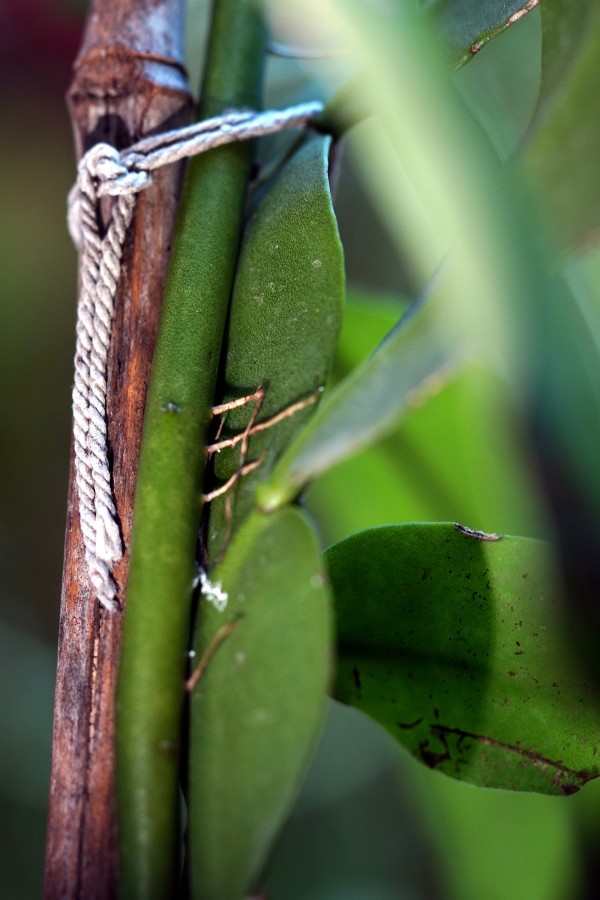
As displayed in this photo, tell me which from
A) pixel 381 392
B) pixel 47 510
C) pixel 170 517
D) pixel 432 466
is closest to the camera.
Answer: pixel 381 392

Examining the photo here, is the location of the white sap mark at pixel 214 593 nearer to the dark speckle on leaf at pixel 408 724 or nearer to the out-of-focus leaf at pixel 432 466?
the dark speckle on leaf at pixel 408 724

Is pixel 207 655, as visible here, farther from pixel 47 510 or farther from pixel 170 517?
pixel 47 510

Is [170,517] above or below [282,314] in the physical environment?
below

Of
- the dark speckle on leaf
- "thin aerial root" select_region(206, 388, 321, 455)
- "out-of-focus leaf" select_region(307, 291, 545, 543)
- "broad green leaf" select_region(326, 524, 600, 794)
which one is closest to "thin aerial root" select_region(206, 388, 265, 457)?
"thin aerial root" select_region(206, 388, 321, 455)

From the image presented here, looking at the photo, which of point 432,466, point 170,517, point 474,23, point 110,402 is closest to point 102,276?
point 110,402

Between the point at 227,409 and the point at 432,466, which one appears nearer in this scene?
the point at 227,409

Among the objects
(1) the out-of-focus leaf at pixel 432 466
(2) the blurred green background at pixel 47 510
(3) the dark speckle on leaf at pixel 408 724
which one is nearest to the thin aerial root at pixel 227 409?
(3) the dark speckle on leaf at pixel 408 724
